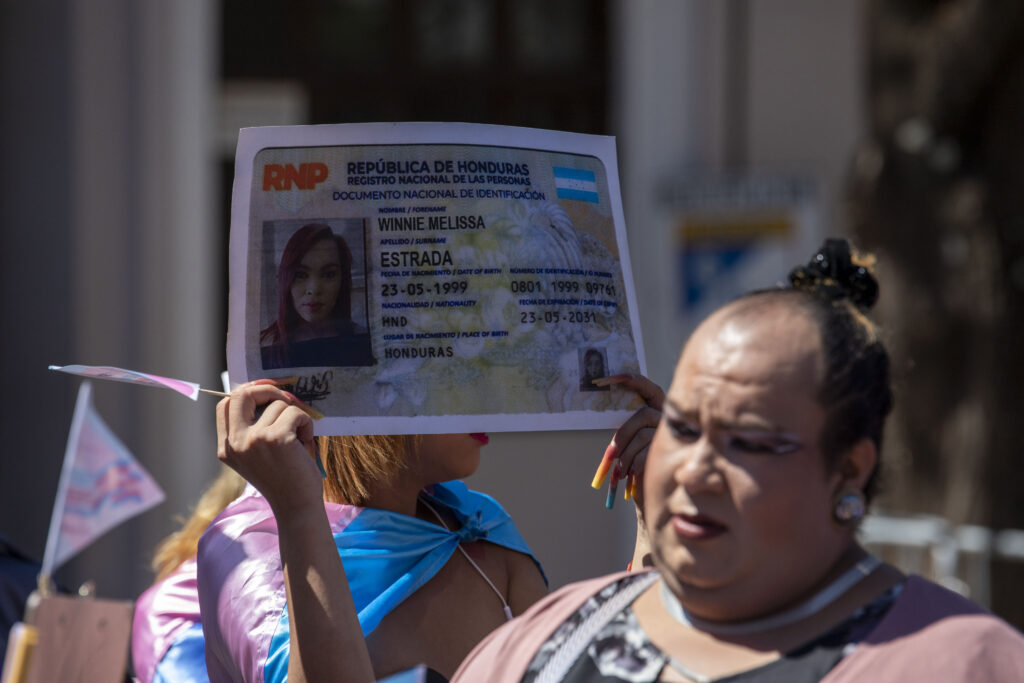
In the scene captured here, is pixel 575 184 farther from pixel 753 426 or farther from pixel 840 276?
pixel 753 426

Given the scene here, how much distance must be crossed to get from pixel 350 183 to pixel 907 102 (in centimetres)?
326

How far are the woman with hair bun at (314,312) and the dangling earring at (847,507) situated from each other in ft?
2.44

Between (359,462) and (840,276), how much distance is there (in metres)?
0.87

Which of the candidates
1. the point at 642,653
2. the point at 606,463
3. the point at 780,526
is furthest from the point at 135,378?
the point at 780,526

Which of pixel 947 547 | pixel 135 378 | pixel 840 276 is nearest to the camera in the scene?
pixel 840 276

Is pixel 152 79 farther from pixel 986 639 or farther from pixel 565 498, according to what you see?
pixel 986 639

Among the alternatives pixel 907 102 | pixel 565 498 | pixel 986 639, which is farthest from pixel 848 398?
pixel 565 498

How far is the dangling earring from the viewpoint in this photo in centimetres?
145

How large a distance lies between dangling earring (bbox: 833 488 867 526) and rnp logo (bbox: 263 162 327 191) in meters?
0.90

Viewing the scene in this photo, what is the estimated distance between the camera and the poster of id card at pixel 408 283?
1.91m

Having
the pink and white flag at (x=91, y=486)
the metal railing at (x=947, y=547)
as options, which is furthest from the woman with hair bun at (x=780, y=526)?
the metal railing at (x=947, y=547)

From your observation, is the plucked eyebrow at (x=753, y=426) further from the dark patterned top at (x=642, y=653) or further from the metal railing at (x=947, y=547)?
the metal railing at (x=947, y=547)

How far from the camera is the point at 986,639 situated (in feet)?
4.46

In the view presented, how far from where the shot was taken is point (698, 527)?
1.46 metres
